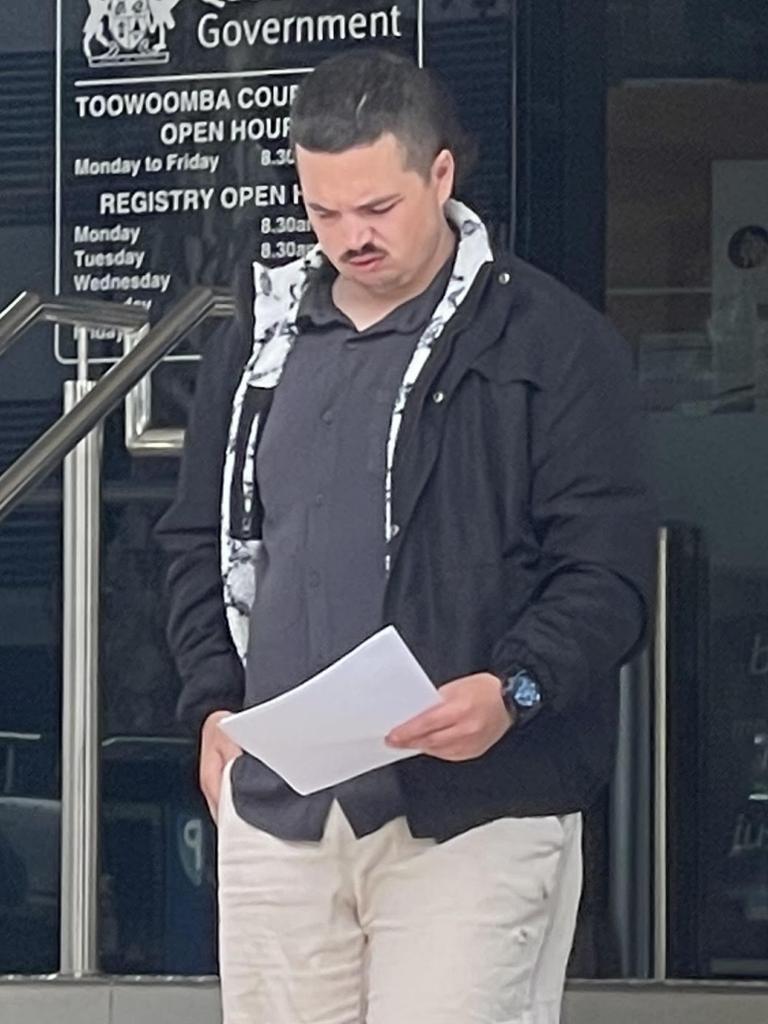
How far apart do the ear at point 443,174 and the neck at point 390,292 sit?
0.15ft

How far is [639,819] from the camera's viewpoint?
5.14 m

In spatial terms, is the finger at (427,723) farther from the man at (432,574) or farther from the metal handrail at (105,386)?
the metal handrail at (105,386)

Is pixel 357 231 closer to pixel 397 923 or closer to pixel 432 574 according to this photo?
pixel 432 574

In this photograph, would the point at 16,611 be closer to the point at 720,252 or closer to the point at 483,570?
the point at 720,252

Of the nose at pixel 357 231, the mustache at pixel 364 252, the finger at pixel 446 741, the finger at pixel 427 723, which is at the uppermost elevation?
the nose at pixel 357 231

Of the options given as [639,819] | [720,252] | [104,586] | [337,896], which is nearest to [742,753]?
[639,819]

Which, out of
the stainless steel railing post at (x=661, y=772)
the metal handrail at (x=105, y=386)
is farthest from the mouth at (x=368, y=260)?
the stainless steel railing post at (x=661, y=772)

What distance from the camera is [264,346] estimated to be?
3.29 meters

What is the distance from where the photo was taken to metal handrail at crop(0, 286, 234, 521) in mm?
4570

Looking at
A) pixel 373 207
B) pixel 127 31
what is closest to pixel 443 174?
pixel 373 207

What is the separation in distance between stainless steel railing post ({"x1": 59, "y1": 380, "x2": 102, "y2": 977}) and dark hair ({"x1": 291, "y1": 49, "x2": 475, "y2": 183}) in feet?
6.93

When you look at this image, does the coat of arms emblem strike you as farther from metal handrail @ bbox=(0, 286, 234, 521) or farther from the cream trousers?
the cream trousers

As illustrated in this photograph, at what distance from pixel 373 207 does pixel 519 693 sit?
22.8 inches

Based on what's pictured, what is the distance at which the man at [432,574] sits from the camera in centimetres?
309
